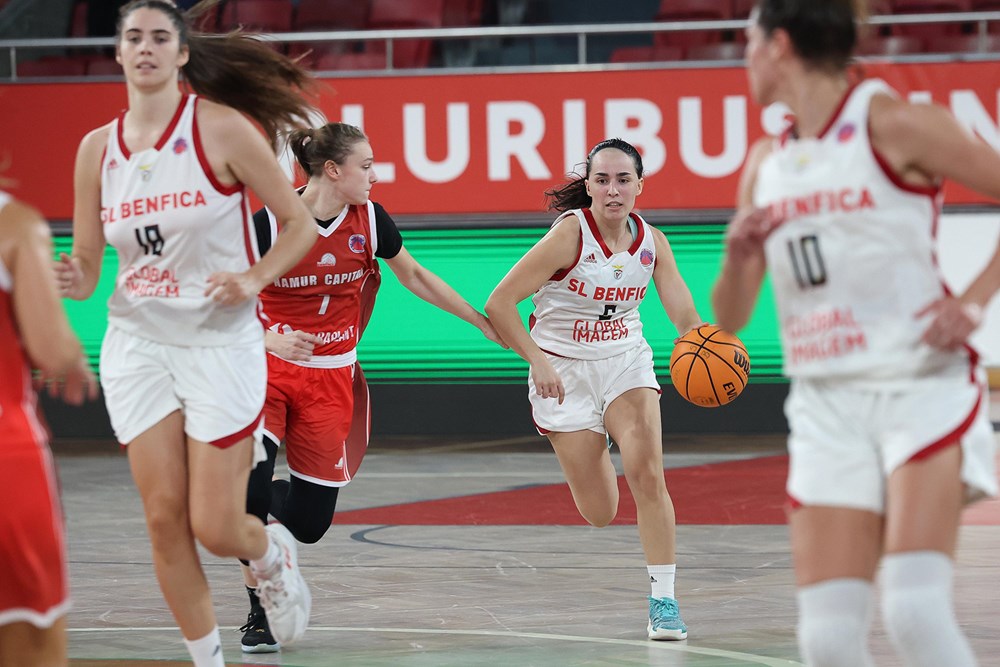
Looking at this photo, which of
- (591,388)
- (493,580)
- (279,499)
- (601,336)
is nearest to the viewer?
(279,499)

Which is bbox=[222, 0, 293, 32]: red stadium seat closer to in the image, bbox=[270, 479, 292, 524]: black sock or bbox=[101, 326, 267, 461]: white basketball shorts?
bbox=[270, 479, 292, 524]: black sock

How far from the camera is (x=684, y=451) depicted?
13688 mm

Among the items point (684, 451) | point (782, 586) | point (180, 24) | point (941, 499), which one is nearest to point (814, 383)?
point (941, 499)

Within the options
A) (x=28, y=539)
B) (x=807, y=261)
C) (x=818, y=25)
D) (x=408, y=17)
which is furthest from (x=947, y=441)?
(x=408, y=17)

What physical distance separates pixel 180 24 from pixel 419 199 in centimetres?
914

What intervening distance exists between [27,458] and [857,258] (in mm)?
1913

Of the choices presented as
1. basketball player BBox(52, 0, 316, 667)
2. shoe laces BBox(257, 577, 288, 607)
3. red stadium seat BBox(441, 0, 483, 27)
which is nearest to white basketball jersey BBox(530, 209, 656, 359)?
shoe laces BBox(257, 577, 288, 607)

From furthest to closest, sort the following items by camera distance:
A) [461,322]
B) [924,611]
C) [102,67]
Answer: [102,67] → [461,322] → [924,611]

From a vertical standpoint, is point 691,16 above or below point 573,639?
above

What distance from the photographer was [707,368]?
7031 millimetres

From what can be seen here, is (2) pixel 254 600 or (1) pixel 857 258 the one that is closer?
(1) pixel 857 258

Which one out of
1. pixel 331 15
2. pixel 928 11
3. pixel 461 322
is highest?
pixel 331 15

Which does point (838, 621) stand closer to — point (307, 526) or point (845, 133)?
point (845, 133)

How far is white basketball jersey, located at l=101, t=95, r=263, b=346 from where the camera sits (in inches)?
193
